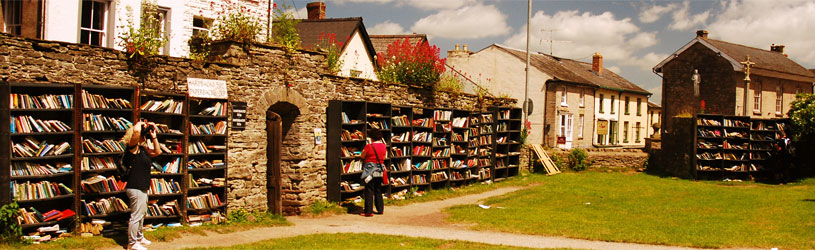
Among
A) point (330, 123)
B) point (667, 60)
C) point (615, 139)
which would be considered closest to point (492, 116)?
point (330, 123)

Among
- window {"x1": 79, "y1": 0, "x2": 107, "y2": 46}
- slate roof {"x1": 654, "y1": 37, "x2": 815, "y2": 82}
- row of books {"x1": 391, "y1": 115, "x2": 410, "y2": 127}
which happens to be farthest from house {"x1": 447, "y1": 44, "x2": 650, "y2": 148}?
window {"x1": 79, "y1": 0, "x2": 107, "y2": 46}

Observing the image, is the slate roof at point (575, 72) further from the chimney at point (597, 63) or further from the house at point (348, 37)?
the house at point (348, 37)

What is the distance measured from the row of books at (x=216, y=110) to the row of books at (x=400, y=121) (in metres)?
5.55

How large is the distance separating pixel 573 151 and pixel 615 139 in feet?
56.1

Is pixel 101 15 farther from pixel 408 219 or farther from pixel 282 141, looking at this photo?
Answer: pixel 408 219

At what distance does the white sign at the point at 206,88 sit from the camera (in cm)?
1080

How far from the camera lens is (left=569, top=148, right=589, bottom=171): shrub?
25.6m

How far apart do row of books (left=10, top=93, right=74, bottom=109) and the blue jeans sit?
148 cm

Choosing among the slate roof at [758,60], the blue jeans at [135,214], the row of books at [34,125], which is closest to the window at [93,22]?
the row of books at [34,125]

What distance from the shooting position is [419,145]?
17359 mm

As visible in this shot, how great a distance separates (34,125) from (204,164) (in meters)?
3.02

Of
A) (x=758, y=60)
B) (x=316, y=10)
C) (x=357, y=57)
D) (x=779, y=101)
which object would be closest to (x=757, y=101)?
(x=758, y=60)

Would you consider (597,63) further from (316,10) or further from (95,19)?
(95,19)

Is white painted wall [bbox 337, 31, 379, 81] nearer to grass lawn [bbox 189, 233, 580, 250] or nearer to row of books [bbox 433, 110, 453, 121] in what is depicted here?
row of books [bbox 433, 110, 453, 121]
